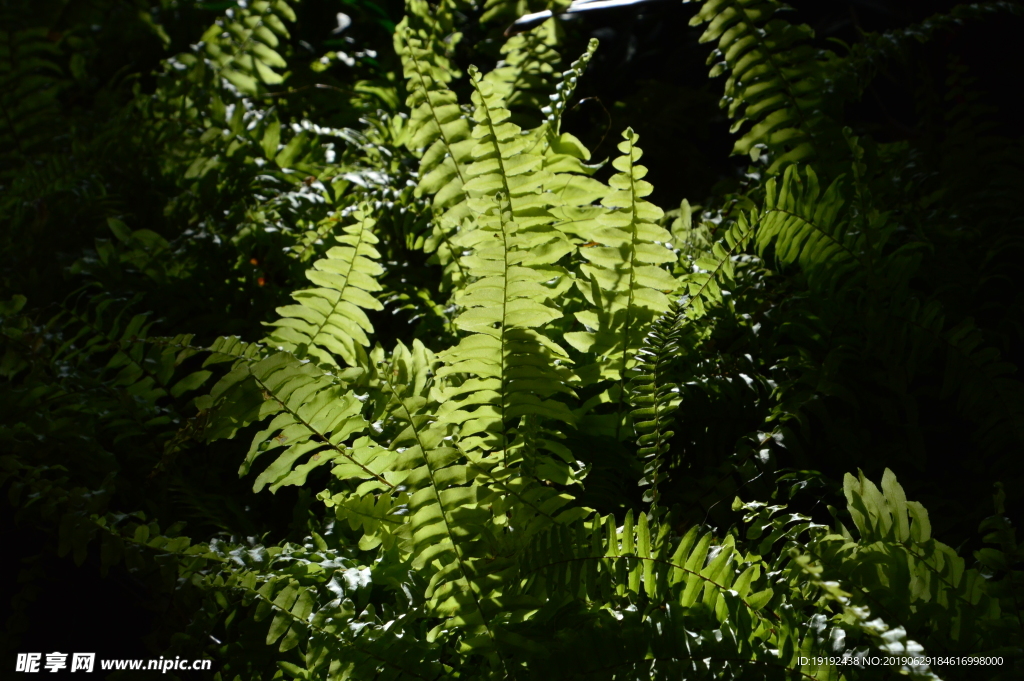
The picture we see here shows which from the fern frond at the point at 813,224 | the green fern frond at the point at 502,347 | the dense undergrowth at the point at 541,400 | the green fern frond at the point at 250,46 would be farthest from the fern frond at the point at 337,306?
the green fern frond at the point at 250,46

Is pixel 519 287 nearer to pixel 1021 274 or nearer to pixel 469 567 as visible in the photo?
pixel 469 567

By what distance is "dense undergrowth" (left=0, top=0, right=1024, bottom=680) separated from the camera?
934 millimetres

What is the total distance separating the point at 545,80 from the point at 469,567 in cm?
170

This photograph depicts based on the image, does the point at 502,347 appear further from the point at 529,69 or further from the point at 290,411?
the point at 529,69

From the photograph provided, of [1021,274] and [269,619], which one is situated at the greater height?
[1021,274]

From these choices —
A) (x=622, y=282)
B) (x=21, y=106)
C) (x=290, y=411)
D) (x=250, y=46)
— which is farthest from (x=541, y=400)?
(x=21, y=106)

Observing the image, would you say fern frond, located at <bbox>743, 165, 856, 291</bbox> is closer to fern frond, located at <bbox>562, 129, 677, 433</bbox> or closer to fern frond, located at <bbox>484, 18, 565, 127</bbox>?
fern frond, located at <bbox>562, 129, 677, 433</bbox>

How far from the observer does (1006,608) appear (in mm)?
906

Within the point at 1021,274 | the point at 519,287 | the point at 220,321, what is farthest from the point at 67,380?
the point at 1021,274

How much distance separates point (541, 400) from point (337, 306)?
0.51 meters

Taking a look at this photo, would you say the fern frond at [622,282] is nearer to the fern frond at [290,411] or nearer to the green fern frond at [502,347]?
the green fern frond at [502,347]

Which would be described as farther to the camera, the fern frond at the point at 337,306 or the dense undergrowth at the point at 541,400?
the fern frond at the point at 337,306

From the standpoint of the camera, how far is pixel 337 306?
4.83 feet

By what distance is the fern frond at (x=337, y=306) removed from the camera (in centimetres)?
145
